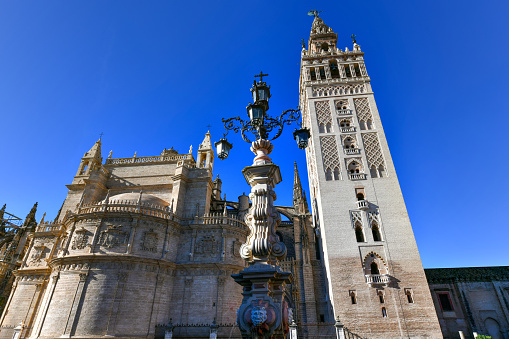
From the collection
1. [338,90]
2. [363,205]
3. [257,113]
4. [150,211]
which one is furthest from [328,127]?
[257,113]

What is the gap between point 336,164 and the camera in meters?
26.6

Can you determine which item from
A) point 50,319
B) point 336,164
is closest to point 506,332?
point 336,164

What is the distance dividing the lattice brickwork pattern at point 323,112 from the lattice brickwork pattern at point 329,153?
219cm

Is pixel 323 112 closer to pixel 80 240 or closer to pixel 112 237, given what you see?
pixel 112 237

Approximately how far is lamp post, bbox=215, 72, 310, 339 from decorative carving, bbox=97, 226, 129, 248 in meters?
15.8

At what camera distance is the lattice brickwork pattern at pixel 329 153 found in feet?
87.2

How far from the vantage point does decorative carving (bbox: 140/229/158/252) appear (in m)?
20.9

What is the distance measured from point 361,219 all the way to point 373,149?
24.6 ft

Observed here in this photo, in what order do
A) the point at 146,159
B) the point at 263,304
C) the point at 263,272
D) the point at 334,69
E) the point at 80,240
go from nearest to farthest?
1. the point at 263,304
2. the point at 263,272
3. the point at 80,240
4. the point at 146,159
5. the point at 334,69

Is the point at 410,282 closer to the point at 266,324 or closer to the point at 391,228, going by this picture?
the point at 391,228

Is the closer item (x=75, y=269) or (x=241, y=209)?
(x=75, y=269)

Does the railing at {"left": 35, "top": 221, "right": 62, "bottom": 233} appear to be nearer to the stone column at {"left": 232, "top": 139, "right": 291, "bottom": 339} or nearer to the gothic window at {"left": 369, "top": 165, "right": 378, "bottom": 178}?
the stone column at {"left": 232, "top": 139, "right": 291, "bottom": 339}

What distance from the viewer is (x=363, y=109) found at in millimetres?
29609

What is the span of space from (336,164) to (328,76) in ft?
39.7
